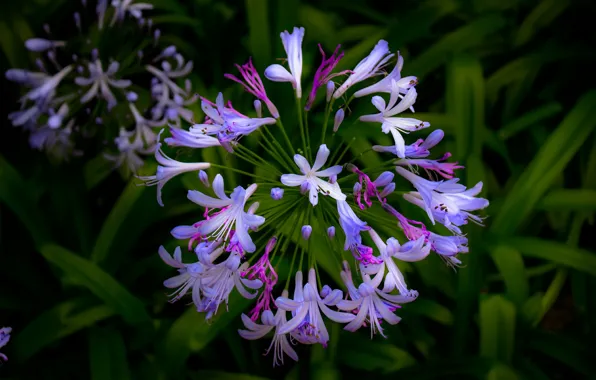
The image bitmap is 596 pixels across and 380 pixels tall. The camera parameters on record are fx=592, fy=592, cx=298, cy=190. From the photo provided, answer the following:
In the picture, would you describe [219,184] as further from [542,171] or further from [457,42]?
[457,42]

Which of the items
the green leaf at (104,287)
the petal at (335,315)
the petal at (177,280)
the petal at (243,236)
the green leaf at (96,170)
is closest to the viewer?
the petal at (243,236)

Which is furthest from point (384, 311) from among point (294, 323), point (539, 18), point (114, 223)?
point (539, 18)

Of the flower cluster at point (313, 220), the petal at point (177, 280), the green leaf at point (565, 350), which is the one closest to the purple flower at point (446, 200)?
the flower cluster at point (313, 220)

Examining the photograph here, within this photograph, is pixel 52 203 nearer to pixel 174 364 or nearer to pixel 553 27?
pixel 174 364

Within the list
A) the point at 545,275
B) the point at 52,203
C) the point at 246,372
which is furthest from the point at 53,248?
the point at 545,275

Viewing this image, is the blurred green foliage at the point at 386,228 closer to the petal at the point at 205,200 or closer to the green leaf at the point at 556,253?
the green leaf at the point at 556,253

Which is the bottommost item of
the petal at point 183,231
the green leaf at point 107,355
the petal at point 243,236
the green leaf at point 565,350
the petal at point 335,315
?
the green leaf at point 107,355

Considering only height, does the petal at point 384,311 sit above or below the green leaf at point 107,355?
above
